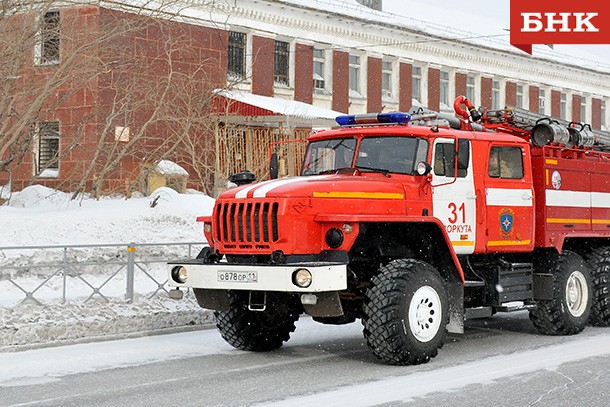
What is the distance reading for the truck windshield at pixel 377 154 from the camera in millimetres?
11977

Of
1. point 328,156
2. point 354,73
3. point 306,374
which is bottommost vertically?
point 306,374

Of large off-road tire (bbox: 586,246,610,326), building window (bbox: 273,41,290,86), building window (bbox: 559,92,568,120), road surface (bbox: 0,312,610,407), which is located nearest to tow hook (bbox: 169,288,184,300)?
road surface (bbox: 0,312,610,407)

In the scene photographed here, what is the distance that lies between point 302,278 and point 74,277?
5.25 meters

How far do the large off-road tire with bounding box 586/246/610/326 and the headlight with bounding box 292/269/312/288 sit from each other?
557 centimetres

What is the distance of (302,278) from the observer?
10.5 metres

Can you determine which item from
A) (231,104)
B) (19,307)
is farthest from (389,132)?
(231,104)

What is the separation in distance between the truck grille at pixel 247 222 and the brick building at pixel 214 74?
9.81 m

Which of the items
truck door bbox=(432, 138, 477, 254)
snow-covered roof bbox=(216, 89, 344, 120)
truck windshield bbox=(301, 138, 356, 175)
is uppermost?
snow-covered roof bbox=(216, 89, 344, 120)

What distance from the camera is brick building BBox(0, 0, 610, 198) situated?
73.8ft

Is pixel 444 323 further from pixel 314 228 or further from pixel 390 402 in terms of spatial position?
pixel 390 402

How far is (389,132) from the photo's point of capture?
479 inches

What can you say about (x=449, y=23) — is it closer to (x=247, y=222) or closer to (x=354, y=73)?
(x=354, y=73)

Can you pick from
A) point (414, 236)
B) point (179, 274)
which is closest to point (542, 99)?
point (414, 236)

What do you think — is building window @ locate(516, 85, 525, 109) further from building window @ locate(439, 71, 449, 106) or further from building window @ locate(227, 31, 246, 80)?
building window @ locate(227, 31, 246, 80)
